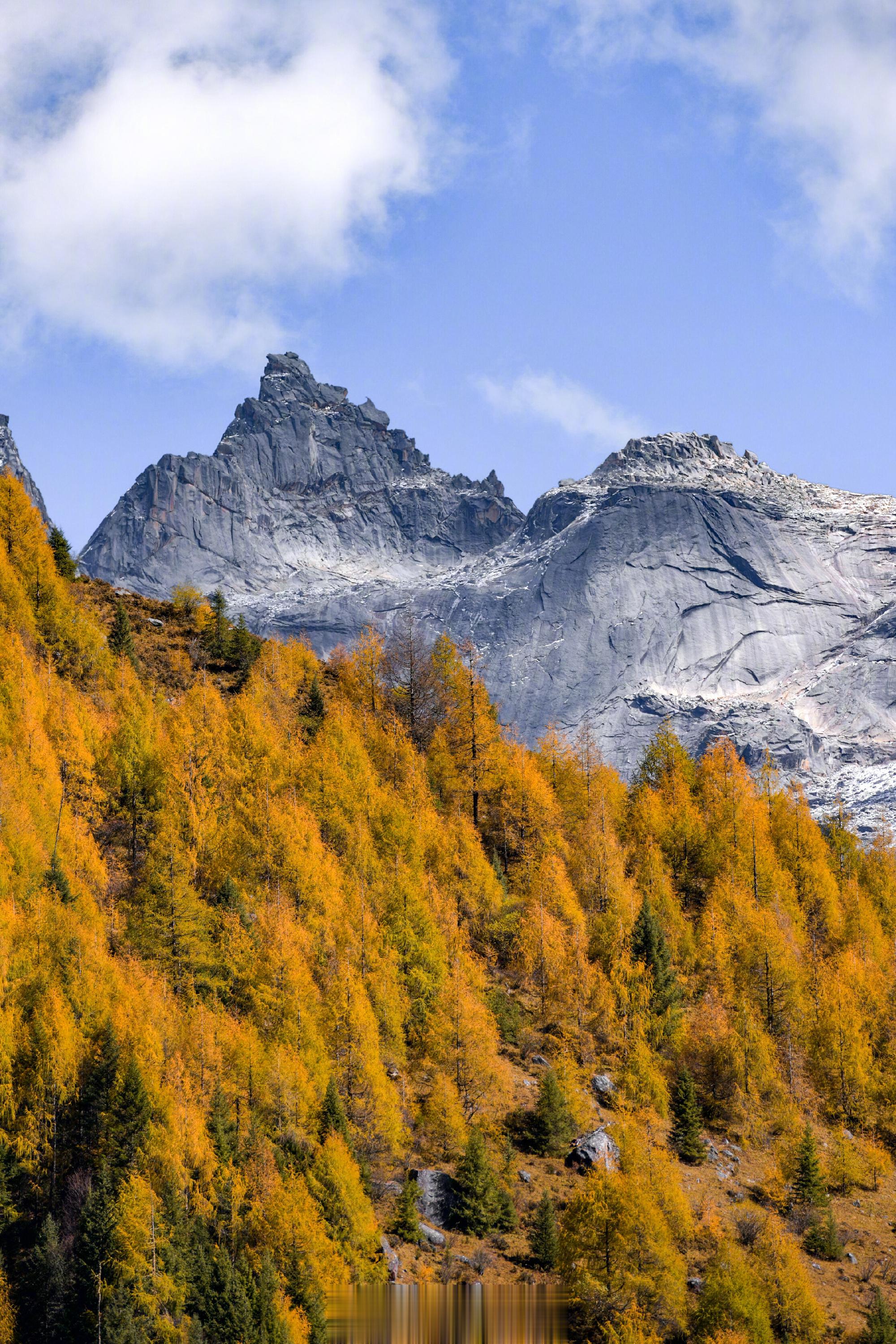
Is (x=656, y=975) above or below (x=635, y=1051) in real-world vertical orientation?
above

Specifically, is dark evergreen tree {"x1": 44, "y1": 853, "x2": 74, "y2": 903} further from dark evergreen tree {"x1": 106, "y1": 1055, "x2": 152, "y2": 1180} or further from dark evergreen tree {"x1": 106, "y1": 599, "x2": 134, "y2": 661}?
dark evergreen tree {"x1": 106, "y1": 599, "x2": 134, "y2": 661}

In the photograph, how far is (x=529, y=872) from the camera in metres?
67.1

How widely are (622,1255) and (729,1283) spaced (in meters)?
4.41

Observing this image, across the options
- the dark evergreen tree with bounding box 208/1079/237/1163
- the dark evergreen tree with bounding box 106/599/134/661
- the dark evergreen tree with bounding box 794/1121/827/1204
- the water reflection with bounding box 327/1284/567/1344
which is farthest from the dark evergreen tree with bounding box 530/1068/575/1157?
the dark evergreen tree with bounding box 106/599/134/661

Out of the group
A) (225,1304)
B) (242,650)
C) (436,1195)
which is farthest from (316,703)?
(225,1304)

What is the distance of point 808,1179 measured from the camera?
5209 cm

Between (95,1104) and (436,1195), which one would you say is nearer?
(95,1104)

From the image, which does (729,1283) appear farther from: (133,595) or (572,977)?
(133,595)

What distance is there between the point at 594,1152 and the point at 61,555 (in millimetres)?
58584

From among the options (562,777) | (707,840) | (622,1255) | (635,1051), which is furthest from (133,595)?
(622,1255)

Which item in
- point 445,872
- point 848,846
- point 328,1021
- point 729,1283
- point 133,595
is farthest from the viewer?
point 133,595

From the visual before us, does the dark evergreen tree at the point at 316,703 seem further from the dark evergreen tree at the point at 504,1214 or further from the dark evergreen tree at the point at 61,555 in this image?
the dark evergreen tree at the point at 504,1214

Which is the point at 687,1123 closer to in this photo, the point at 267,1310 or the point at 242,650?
the point at 267,1310

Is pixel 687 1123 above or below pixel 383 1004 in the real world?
below
